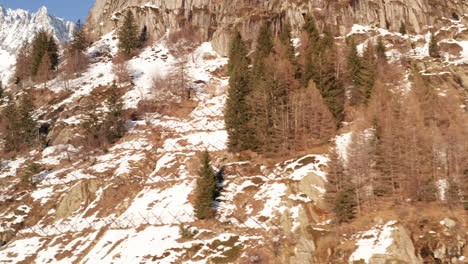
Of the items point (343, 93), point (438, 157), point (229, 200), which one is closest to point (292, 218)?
point (229, 200)

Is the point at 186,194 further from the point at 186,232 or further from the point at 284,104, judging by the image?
the point at 284,104

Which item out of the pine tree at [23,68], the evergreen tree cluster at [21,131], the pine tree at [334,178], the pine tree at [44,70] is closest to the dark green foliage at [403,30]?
the pine tree at [334,178]

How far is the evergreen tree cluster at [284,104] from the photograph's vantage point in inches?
2080

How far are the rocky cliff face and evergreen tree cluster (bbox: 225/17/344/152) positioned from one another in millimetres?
35559

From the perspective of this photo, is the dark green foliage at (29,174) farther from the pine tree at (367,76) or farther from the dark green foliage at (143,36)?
the dark green foliage at (143,36)

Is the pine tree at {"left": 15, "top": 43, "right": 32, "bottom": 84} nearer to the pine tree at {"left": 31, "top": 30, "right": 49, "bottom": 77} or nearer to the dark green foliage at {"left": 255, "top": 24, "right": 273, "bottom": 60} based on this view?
the pine tree at {"left": 31, "top": 30, "right": 49, "bottom": 77}

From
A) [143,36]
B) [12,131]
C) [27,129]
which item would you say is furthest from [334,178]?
[143,36]

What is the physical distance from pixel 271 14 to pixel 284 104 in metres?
54.4

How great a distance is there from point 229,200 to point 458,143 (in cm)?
2643

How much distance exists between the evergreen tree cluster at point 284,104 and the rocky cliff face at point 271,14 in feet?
117

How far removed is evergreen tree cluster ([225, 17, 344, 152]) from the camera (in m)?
52.8

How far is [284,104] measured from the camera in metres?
58.7

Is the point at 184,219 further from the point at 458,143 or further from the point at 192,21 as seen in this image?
the point at 192,21

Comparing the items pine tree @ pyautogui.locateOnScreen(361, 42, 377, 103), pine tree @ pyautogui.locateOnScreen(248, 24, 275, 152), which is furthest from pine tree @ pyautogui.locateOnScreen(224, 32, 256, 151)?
pine tree @ pyautogui.locateOnScreen(361, 42, 377, 103)
